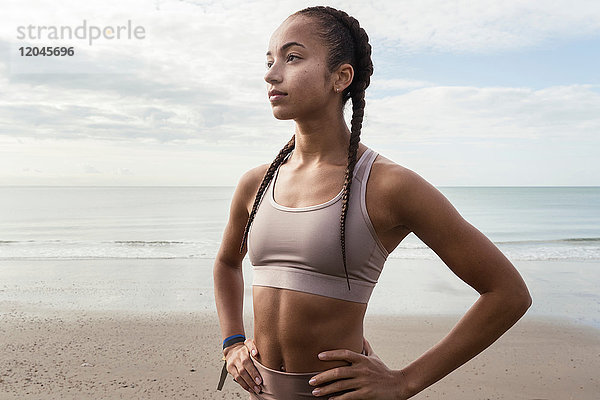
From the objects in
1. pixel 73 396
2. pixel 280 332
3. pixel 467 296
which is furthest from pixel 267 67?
pixel 467 296

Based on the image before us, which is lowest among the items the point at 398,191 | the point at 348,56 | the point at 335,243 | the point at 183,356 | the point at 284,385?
the point at 183,356

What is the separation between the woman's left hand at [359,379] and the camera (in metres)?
1.72

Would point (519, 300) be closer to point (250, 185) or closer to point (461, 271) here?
point (461, 271)

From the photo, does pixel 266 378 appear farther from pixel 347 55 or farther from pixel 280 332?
pixel 347 55

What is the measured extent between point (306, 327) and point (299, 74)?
796 millimetres

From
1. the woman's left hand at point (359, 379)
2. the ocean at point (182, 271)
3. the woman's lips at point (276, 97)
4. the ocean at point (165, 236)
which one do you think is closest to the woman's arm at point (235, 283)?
the woman's left hand at point (359, 379)

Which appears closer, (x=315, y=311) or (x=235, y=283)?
(x=315, y=311)

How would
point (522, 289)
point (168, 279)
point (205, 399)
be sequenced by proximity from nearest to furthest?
point (522, 289) < point (205, 399) < point (168, 279)

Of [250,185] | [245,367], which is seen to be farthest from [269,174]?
[245,367]

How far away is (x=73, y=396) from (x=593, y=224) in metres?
25.3

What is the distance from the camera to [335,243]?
5.68 feet

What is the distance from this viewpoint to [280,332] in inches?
73.0

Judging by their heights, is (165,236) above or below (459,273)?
below

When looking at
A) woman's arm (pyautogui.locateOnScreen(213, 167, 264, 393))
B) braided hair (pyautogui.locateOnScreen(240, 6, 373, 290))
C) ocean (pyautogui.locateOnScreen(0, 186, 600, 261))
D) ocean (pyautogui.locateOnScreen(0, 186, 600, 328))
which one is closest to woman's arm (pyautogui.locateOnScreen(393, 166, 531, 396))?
braided hair (pyautogui.locateOnScreen(240, 6, 373, 290))
